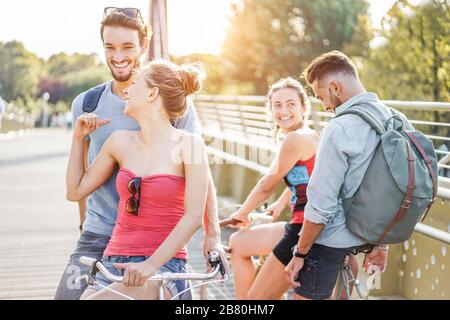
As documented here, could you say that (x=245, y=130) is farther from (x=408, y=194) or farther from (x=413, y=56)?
(x=408, y=194)

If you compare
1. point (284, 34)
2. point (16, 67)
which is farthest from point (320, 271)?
point (284, 34)

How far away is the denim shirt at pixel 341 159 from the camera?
10.9ft

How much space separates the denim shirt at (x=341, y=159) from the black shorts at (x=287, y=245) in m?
0.76

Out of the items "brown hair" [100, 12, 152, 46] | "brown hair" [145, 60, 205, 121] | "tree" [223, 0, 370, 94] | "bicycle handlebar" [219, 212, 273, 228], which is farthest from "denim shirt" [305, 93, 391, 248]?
"tree" [223, 0, 370, 94]

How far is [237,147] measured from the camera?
459 inches

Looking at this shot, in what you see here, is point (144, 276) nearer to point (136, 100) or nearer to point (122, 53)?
point (136, 100)

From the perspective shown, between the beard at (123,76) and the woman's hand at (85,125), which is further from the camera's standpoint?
the beard at (123,76)

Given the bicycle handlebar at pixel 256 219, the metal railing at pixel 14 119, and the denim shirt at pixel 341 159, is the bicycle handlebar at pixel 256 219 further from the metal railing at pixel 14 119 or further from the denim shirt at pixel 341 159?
the metal railing at pixel 14 119

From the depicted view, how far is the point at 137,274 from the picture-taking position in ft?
8.80

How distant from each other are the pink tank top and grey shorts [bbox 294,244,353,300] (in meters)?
0.96

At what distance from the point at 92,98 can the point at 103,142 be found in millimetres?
195

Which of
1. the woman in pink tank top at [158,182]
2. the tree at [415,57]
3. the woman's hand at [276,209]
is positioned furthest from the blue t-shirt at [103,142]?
the tree at [415,57]
